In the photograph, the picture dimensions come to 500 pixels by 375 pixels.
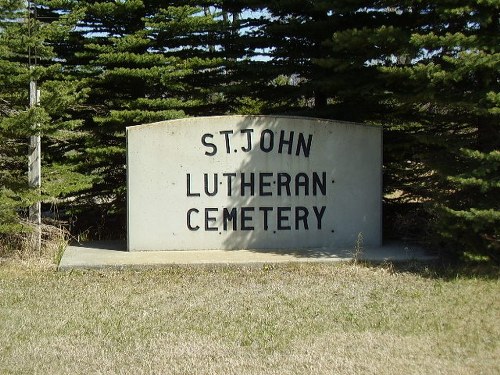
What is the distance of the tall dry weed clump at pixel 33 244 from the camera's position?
30.7ft

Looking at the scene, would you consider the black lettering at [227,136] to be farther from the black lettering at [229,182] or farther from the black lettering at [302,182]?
the black lettering at [302,182]

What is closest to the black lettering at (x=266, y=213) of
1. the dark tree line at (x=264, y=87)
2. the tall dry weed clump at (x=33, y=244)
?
the dark tree line at (x=264, y=87)

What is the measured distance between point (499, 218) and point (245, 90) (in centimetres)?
485

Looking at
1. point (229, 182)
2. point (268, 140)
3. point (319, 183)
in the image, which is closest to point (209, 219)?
point (229, 182)

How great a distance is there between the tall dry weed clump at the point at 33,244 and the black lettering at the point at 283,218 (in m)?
3.08

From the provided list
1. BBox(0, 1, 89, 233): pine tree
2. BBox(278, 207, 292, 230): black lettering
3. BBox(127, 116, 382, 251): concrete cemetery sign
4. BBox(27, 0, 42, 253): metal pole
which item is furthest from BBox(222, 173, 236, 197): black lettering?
BBox(27, 0, 42, 253): metal pole

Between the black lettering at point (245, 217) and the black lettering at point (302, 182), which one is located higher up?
the black lettering at point (302, 182)

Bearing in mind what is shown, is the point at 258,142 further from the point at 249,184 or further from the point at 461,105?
the point at 461,105

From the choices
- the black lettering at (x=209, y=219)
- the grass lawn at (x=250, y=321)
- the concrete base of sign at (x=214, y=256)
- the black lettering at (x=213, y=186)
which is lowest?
the grass lawn at (x=250, y=321)

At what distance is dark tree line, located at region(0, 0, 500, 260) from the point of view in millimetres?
8398

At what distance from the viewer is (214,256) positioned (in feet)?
30.3

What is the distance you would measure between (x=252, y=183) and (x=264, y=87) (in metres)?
2.37

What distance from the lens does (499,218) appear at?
7.94 meters

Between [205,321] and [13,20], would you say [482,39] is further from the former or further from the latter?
[13,20]
